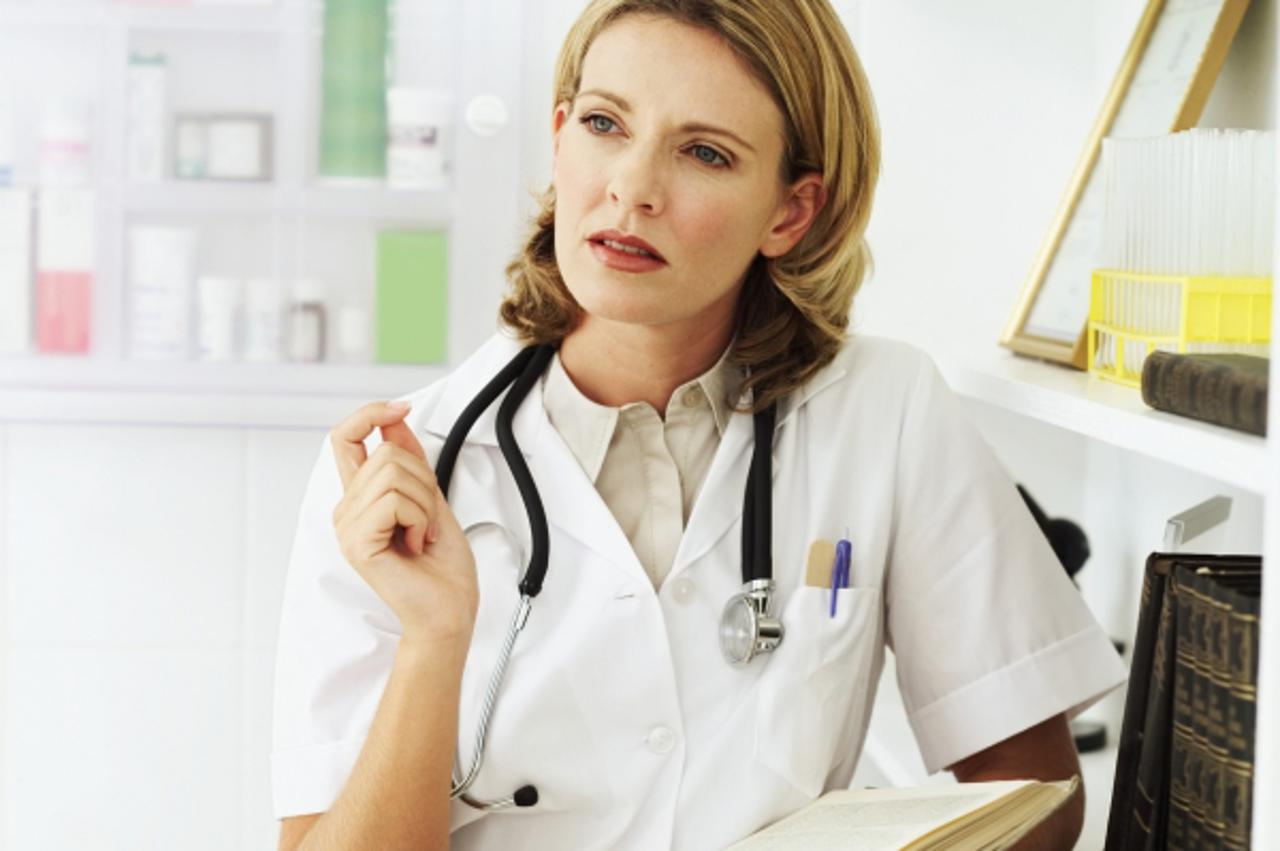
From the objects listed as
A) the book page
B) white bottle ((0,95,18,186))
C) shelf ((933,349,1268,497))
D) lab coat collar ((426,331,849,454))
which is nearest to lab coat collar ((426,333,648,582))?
lab coat collar ((426,331,849,454))

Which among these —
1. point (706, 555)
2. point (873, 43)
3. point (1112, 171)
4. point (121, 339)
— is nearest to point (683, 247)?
point (706, 555)

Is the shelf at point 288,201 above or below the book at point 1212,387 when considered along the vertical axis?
above

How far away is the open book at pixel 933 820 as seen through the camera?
88cm

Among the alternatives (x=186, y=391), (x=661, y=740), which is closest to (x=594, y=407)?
(x=661, y=740)

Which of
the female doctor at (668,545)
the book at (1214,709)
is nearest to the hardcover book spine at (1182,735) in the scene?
the book at (1214,709)

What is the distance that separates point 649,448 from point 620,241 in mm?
188

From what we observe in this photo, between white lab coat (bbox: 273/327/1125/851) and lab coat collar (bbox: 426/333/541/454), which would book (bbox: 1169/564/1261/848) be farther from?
lab coat collar (bbox: 426/333/541/454)

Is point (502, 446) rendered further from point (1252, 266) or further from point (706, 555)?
point (1252, 266)

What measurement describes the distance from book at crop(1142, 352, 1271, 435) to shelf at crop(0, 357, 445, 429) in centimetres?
111

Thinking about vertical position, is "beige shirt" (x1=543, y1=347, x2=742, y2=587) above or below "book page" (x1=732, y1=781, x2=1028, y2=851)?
above

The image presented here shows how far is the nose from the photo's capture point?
3.55 ft

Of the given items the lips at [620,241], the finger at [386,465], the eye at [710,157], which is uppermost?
the eye at [710,157]

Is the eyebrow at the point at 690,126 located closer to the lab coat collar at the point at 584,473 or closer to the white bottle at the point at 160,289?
the lab coat collar at the point at 584,473

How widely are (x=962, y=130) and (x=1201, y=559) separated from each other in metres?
0.70
